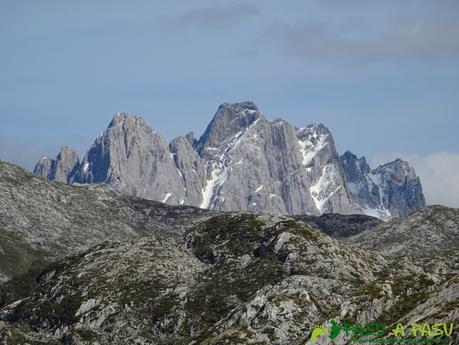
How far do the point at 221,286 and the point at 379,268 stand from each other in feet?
122

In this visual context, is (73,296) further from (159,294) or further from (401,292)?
(401,292)

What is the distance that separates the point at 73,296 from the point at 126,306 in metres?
14.5

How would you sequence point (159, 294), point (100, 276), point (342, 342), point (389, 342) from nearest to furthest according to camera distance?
point (389, 342)
point (342, 342)
point (159, 294)
point (100, 276)

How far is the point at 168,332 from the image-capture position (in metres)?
170

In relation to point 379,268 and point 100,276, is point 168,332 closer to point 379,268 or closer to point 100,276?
point 100,276

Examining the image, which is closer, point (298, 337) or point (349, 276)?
point (298, 337)

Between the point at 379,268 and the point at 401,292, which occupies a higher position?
the point at 379,268

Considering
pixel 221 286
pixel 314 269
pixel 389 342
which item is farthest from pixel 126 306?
pixel 389 342

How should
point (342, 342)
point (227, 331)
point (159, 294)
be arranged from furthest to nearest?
1. point (159, 294)
2. point (227, 331)
3. point (342, 342)

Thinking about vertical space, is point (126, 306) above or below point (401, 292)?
above

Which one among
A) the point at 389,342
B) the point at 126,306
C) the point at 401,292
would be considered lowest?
the point at 389,342

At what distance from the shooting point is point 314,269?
189500 millimetres

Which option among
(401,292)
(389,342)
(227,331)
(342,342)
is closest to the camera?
(389,342)

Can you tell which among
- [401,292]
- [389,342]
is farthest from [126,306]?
[389,342]
